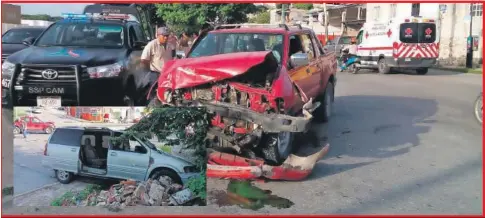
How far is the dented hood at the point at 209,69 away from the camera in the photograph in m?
5.48

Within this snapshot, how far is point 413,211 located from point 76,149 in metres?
3.24

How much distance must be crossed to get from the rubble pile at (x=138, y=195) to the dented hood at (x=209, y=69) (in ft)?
3.78

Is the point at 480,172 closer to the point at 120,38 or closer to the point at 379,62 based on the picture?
the point at 120,38

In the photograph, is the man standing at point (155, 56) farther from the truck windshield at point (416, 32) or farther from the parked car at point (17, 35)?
the truck windshield at point (416, 32)

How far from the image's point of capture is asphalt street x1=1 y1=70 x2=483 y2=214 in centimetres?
545

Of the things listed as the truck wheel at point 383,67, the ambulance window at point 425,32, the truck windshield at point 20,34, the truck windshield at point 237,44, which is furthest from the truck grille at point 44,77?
the truck wheel at point 383,67

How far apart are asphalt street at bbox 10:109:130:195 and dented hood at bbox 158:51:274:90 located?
1145mm

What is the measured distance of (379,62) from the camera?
72.8ft

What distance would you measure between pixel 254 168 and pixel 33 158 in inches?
86.6

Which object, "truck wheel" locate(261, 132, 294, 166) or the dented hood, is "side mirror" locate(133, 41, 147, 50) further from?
"truck wheel" locate(261, 132, 294, 166)

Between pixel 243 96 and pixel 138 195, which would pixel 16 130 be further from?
pixel 243 96

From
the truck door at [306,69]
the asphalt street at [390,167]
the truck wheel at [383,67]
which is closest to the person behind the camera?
the asphalt street at [390,167]

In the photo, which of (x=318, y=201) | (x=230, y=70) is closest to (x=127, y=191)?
(x=230, y=70)

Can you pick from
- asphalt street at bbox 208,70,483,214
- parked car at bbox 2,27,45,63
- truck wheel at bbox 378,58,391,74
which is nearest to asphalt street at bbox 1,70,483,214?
asphalt street at bbox 208,70,483,214
